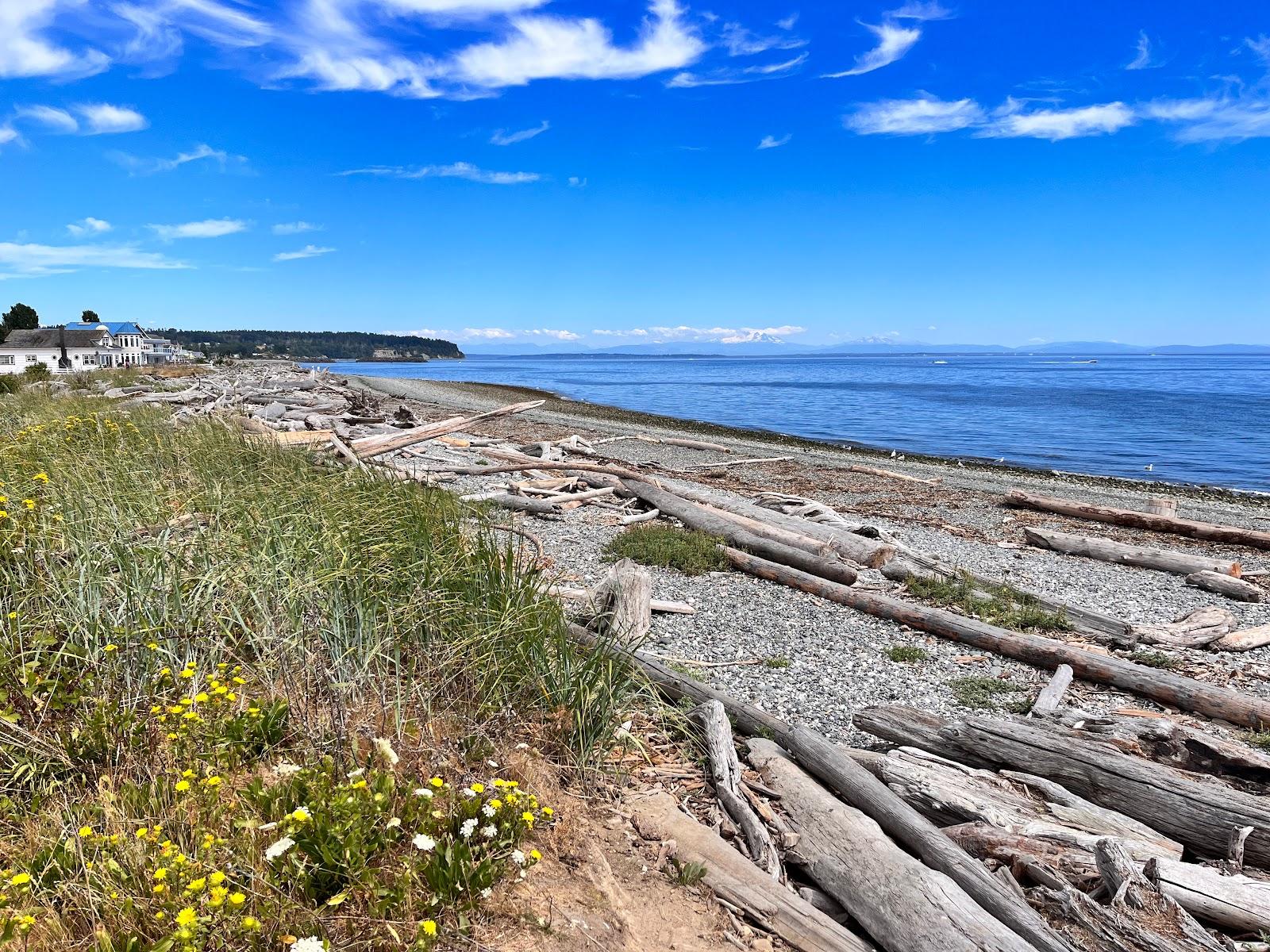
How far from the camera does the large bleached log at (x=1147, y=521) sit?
14.0 metres

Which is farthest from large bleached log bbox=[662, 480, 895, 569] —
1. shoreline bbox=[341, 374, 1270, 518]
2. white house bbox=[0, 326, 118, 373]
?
white house bbox=[0, 326, 118, 373]

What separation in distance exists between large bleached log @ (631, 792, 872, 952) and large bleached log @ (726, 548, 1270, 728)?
5094 mm

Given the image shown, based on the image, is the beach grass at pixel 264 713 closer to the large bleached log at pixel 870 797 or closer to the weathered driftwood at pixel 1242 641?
the large bleached log at pixel 870 797

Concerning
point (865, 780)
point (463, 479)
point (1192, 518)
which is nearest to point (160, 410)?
point (463, 479)

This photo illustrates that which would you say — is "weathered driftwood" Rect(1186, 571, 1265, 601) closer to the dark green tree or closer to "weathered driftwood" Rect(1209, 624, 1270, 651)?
"weathered driftwood" Rect(1209, 624, 1270, 651)

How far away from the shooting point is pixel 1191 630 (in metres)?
8.59

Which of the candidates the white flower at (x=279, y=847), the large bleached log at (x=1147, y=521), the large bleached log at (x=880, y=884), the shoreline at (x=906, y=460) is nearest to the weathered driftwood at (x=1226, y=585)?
the large bleached log at (x=1147, y=521)

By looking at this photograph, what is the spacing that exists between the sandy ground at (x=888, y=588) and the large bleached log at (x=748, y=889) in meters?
2.28

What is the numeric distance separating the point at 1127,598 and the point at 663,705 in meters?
8.32

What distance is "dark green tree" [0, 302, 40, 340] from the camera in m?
99.0

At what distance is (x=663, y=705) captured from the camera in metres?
5.27

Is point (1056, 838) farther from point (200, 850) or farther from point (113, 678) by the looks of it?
A: point (113, 678)

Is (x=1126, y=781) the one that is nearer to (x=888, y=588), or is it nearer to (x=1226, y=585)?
(x=888, y=588)

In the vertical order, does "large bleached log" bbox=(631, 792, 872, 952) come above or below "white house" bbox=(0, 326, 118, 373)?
below
